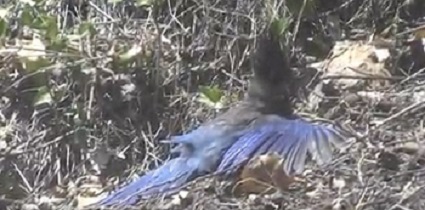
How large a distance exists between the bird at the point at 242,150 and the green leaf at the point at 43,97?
0.52 m

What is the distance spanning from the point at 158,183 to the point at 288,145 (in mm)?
395

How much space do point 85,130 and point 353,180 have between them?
3.39 feet

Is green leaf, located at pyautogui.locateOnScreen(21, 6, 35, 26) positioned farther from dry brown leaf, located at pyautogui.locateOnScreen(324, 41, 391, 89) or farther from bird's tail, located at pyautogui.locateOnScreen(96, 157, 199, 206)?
dry brown leaf, located at pyautogui.locateOnScreen(324, 41, 391, 89)

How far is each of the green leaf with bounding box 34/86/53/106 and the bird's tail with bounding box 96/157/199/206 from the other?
0.60 metres

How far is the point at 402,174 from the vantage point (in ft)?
10.7

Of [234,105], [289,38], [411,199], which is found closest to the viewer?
[411,199]

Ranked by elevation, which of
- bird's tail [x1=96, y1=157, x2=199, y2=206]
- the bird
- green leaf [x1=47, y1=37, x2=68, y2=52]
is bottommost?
bird's tail [x1=96, y1=157, x2=199, y2=206]

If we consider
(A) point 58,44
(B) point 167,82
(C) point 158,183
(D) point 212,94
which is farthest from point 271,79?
(A) point 58,44

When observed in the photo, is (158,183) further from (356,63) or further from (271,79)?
(356,63)

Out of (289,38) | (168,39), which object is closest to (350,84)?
(289,38)

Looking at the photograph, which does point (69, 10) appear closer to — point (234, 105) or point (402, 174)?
point (234, 105)

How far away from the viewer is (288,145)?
341cm

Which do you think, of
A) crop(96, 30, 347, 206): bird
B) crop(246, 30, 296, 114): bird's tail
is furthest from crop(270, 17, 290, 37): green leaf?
crop(96, 30, 347, 206): bird

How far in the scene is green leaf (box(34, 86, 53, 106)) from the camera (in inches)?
156
